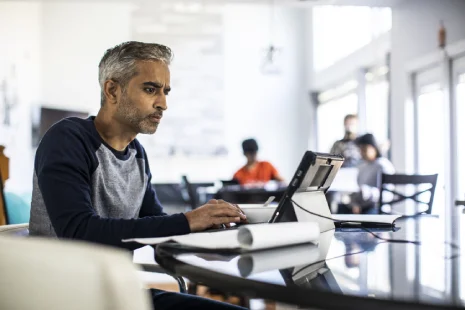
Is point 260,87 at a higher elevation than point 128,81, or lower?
higher

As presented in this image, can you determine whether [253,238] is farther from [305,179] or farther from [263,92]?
[263,92]

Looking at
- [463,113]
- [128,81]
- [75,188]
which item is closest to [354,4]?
[463,113]

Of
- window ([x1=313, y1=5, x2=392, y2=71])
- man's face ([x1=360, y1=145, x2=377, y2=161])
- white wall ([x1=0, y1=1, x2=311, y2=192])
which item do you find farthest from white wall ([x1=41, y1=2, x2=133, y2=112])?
man's face ([x1=360, y1=145, x2=377, y2=161])

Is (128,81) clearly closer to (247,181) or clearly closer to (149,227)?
(149,227)

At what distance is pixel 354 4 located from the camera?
668 cm

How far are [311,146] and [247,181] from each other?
3862mm

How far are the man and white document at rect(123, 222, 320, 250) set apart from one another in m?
0.16

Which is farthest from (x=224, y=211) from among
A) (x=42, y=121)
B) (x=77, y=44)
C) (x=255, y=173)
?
(x=77, y=44)

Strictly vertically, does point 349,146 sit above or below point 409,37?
below

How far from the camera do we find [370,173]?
638 centimetres

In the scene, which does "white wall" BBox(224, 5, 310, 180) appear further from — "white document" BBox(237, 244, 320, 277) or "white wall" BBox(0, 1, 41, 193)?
"white document" BBox(237, 244, 320, 277)

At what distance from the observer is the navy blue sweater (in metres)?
1.36

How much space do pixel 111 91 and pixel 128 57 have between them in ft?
0.38

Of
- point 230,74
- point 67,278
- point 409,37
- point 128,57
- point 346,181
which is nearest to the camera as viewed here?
point 67,278
